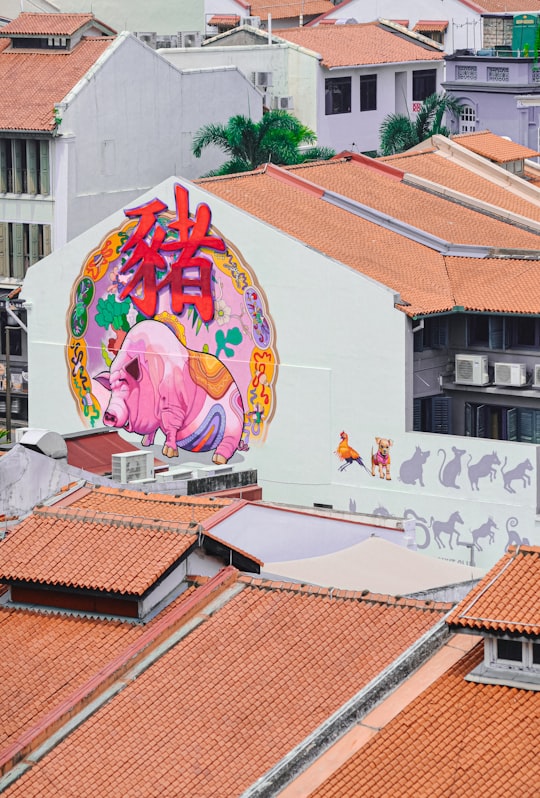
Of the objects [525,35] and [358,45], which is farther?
[358,45]

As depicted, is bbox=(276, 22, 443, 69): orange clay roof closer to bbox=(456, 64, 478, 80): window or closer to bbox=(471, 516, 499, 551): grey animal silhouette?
bbox=(456, 64, 478, 80): window

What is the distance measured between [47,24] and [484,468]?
37.1 metres

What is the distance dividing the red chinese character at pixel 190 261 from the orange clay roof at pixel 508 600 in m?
33.2

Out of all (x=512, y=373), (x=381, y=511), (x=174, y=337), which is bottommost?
(x=381, y=511)

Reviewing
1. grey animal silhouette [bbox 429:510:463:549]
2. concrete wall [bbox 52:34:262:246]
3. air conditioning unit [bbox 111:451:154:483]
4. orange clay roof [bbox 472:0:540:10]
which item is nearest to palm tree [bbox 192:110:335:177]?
concrete wall [bbox 52:34:262:246]

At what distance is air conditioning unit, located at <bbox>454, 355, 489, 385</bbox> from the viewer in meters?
65.6

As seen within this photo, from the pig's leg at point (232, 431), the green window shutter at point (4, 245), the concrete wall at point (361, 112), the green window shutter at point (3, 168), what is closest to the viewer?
the pig's leg at point (232, 431)

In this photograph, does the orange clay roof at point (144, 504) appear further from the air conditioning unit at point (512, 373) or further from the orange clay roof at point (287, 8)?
the orange clay roof at point (287, 8)

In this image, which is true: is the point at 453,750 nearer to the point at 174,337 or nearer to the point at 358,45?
→ the point at 174,337

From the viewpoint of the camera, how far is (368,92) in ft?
349

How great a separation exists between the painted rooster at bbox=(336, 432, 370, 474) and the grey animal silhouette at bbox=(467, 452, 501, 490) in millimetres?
4126

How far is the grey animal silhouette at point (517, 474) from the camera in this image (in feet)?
201

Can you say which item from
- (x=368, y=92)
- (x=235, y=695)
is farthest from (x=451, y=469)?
(x=368, y=92)

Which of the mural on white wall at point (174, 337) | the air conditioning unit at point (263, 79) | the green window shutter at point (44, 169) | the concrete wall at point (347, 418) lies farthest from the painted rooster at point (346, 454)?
the air conditioning unit at point (263, 79)
